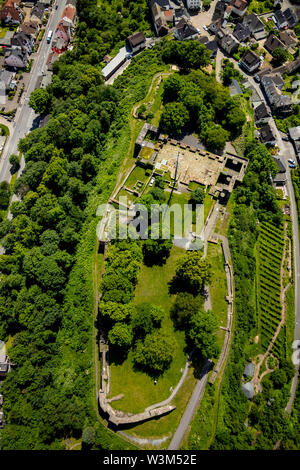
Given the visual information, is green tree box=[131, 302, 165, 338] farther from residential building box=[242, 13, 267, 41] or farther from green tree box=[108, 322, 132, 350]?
residential building box=[242, 13, 267, 41]

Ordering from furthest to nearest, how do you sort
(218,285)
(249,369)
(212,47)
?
(212,47)
(218,285)
(249,369)

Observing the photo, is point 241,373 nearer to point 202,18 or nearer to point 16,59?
point 202,18

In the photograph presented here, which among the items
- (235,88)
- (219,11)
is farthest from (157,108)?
(219,11)

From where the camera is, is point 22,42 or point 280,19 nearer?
point 22,42

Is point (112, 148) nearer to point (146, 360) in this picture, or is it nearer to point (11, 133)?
point (11, 133)

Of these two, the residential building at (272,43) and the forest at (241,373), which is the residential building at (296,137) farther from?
the residential building at (272,43)

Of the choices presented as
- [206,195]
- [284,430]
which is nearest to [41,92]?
[206,195]
